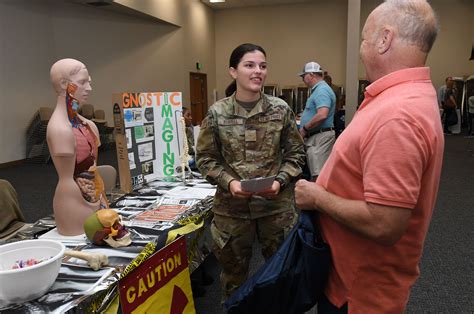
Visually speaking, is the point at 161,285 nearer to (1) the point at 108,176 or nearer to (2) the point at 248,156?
(2) the point at 248,156

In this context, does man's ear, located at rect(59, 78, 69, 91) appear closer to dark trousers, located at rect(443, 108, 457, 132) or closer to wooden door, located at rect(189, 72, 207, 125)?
wooden door, located at rect(189, 72, 207, 125)

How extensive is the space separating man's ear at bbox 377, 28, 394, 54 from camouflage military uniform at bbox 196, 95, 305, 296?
755mm

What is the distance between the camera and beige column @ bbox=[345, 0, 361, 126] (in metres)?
6.09

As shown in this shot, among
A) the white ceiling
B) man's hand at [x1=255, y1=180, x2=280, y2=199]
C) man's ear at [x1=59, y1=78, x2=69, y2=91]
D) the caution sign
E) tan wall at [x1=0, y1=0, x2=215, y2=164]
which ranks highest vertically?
the white ceiling

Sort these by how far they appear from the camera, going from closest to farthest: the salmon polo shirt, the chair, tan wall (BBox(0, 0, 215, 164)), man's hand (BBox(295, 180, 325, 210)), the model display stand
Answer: the salmon polo shirt
man's hand (BBox(295, 180, 325, 210))
the chair
tan wall (BBox(0, 0, 215, 164))
the model display stand

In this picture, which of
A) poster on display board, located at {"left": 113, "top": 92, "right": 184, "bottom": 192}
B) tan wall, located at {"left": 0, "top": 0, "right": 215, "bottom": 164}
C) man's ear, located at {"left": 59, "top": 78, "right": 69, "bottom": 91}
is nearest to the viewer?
man's ear, located at {"left": 59, "top": 78, "right": 69, "bottom": 91}

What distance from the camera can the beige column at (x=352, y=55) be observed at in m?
6.09

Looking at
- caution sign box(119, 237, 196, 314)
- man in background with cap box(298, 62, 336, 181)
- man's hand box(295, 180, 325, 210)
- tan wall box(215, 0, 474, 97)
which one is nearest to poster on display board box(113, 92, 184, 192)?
caution sign box(119, 237, 196, 314)

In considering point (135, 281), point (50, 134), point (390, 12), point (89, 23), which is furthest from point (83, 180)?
point (89, 23)

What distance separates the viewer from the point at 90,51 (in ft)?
26.5

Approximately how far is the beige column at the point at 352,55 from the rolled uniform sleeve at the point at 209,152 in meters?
4.78

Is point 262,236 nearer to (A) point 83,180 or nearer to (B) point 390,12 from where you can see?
(A) point 83,180

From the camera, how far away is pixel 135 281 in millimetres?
1277

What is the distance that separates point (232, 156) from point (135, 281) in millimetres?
657
